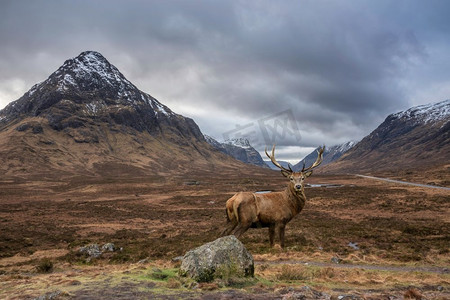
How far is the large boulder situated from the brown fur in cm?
331

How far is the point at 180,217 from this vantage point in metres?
33.6

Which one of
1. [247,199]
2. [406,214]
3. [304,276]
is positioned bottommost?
[406,214]

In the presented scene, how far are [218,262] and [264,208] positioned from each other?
4706mm

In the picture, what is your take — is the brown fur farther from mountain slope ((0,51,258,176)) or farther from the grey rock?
mountain slope ((0,51,258,176))

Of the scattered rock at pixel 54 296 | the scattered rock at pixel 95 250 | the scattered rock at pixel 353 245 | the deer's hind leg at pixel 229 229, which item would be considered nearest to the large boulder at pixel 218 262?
the scattered rock at pixel 54 296

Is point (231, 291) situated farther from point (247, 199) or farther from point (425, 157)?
point (425, 157)

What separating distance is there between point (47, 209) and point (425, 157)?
22258cm

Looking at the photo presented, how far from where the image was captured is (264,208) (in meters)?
12.1

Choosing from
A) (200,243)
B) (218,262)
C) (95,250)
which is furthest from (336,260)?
(95,250)

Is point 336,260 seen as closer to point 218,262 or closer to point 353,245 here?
point 353,245

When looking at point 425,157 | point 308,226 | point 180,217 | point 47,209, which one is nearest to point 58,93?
point 47,209

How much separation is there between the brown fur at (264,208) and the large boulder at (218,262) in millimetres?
3309

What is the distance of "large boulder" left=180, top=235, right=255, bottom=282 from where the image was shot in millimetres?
7660

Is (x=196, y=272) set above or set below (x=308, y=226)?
above
